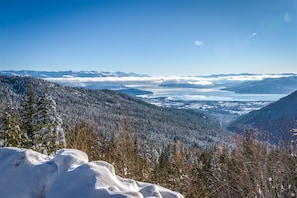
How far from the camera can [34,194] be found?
2.41m

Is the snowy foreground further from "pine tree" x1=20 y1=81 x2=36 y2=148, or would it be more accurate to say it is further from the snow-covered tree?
"pine tree" x1=20 y1=81 x2=36 y2=148

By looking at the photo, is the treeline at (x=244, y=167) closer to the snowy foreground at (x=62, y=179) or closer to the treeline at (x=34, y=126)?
the treeline at (x=34, y=126)

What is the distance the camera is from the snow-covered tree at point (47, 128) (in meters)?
5.59

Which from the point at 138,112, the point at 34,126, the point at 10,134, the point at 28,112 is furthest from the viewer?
the point at 138,112

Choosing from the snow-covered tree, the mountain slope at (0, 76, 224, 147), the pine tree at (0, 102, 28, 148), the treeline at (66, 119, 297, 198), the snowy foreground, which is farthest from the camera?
the mountain slope at (0, 76, 224, 147)

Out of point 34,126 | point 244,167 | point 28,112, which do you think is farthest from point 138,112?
point 244,167

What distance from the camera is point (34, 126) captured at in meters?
6.69

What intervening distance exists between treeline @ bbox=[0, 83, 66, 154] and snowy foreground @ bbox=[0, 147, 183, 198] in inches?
94.0

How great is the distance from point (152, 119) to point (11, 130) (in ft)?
467

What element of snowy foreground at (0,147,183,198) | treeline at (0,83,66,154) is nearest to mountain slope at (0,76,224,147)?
treeline at (0,83,66,154)

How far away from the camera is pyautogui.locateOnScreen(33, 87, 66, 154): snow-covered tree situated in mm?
5590

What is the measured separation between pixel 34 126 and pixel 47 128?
0.36m

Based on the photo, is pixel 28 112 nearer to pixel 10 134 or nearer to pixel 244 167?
pixel 10 134

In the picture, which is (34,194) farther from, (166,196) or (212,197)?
(212,197)
